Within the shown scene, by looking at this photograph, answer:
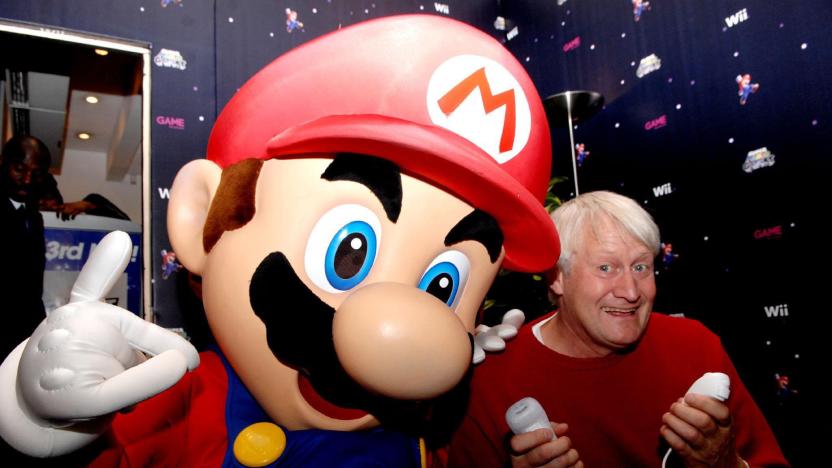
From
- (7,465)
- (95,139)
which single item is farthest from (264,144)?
(95,139)

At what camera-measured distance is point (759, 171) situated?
2730 mm

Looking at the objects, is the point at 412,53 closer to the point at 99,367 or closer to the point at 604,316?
the point at 99,367

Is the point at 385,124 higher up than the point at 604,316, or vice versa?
the point at 385,124

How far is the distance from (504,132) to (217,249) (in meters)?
0.59

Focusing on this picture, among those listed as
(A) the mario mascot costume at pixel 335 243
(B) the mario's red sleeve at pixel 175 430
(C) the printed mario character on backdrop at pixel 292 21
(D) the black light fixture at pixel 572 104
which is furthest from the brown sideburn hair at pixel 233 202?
(C) the printed mario character on backdrop at pixel 292 21

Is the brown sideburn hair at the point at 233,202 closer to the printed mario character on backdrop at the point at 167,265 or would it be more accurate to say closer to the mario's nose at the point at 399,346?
the mario's nose at the point at 399,346

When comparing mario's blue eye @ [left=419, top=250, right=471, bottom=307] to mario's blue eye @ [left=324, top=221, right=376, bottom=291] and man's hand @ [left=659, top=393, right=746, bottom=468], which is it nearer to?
mario's blue eye @ [left=324, top=221, right=376, bottom=291]

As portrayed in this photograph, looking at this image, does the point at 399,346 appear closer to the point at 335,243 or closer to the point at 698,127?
the point at 335,243

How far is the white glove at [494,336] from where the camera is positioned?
119 centimetres

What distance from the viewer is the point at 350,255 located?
97cm

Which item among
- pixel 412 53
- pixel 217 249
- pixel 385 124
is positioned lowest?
pixel 217 249

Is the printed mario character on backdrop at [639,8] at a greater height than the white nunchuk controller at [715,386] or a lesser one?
greater

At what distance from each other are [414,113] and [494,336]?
1.83ft

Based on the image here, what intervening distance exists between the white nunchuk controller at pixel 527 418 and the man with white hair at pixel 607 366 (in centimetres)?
14
